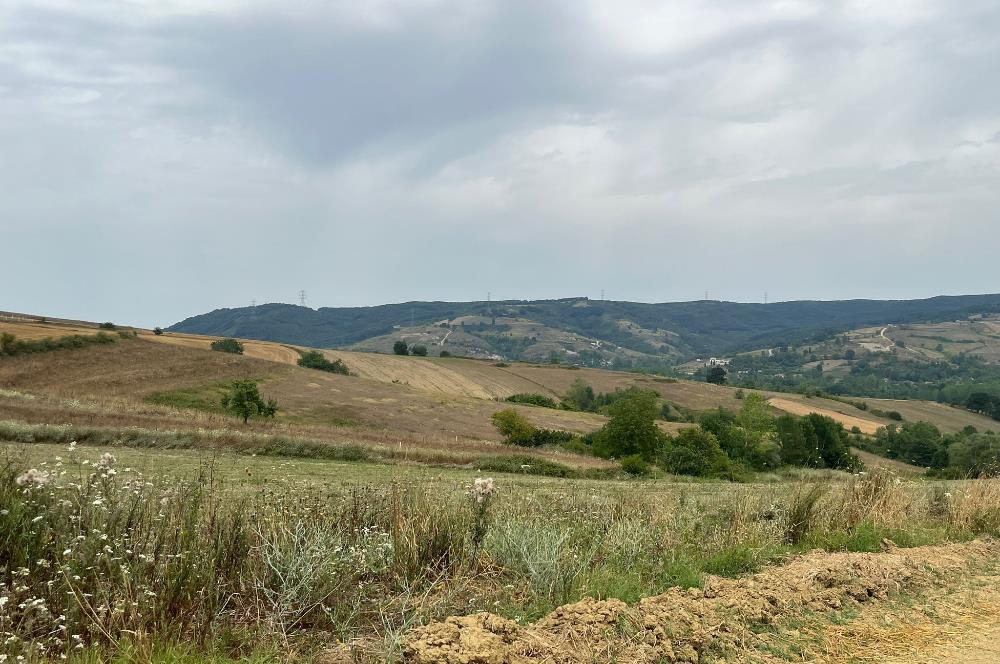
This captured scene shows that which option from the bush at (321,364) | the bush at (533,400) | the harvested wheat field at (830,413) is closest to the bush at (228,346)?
the bush at (321,364)

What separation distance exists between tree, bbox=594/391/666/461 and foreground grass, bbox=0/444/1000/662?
35.6 m

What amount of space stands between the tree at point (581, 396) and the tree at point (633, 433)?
55.4 meters

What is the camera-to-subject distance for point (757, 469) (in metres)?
49.3

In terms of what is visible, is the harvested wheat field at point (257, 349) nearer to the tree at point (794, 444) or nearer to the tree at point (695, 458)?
the tree at point (695, 458)

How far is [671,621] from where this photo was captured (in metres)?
5.86

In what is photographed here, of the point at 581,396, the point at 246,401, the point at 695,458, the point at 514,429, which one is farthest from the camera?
the point at 581,396

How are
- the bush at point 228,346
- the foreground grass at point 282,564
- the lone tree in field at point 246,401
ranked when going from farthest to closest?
the bush at point 228,346 < the lone tree in field at point 246,401 < the foreground grass at point 282,564

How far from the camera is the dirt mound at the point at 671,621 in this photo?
4969mm

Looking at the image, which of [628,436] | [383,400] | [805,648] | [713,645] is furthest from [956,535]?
[383,400]

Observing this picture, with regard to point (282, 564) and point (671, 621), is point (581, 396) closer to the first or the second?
point (671, 621)

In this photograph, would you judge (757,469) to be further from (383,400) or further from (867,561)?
(867,561)

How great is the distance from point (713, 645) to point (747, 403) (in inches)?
2340

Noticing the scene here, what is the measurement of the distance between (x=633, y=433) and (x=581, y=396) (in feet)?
204

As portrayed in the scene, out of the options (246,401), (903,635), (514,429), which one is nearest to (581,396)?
(514,429)
